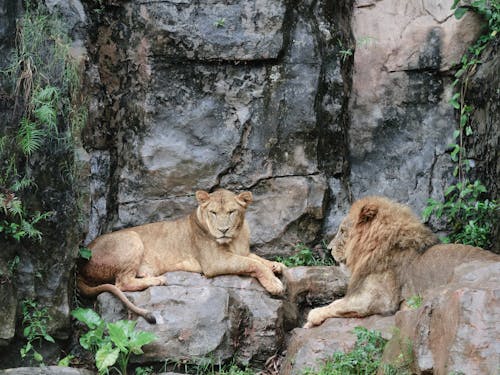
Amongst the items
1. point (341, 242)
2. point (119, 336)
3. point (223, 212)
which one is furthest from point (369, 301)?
point (119, 336)

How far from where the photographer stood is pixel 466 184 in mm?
11445

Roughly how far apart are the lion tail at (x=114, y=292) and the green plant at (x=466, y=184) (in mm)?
3684

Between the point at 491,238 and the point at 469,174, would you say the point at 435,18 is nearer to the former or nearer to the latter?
the point at 469,174

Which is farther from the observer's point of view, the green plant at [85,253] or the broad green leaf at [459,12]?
the broad green leaf at [459,12]

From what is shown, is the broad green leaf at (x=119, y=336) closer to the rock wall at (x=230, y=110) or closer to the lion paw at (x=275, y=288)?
the lion paw at (x=275, y=288)

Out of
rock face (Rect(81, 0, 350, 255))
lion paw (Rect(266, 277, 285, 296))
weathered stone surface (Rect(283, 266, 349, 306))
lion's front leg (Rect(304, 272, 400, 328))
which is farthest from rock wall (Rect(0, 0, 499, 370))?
lion's front leg (Rect(304, 272, 400, 328))

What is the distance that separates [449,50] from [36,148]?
17.7 feet

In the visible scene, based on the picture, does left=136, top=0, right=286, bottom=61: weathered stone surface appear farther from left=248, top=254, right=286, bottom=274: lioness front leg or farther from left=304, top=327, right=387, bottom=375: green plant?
left=304, top=327, right=387, bottom=375: green plant

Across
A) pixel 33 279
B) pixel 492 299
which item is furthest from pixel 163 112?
pixel 492 299

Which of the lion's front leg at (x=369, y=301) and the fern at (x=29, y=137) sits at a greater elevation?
the fern at (x=29, y=137)

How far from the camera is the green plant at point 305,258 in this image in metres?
11.2

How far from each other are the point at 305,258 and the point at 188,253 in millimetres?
1544

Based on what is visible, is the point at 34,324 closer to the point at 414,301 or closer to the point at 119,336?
the point at 119,336

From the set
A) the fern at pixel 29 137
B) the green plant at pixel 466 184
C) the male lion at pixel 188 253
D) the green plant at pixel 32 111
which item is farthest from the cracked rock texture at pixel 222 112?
A: the fern at pixel 29 137
